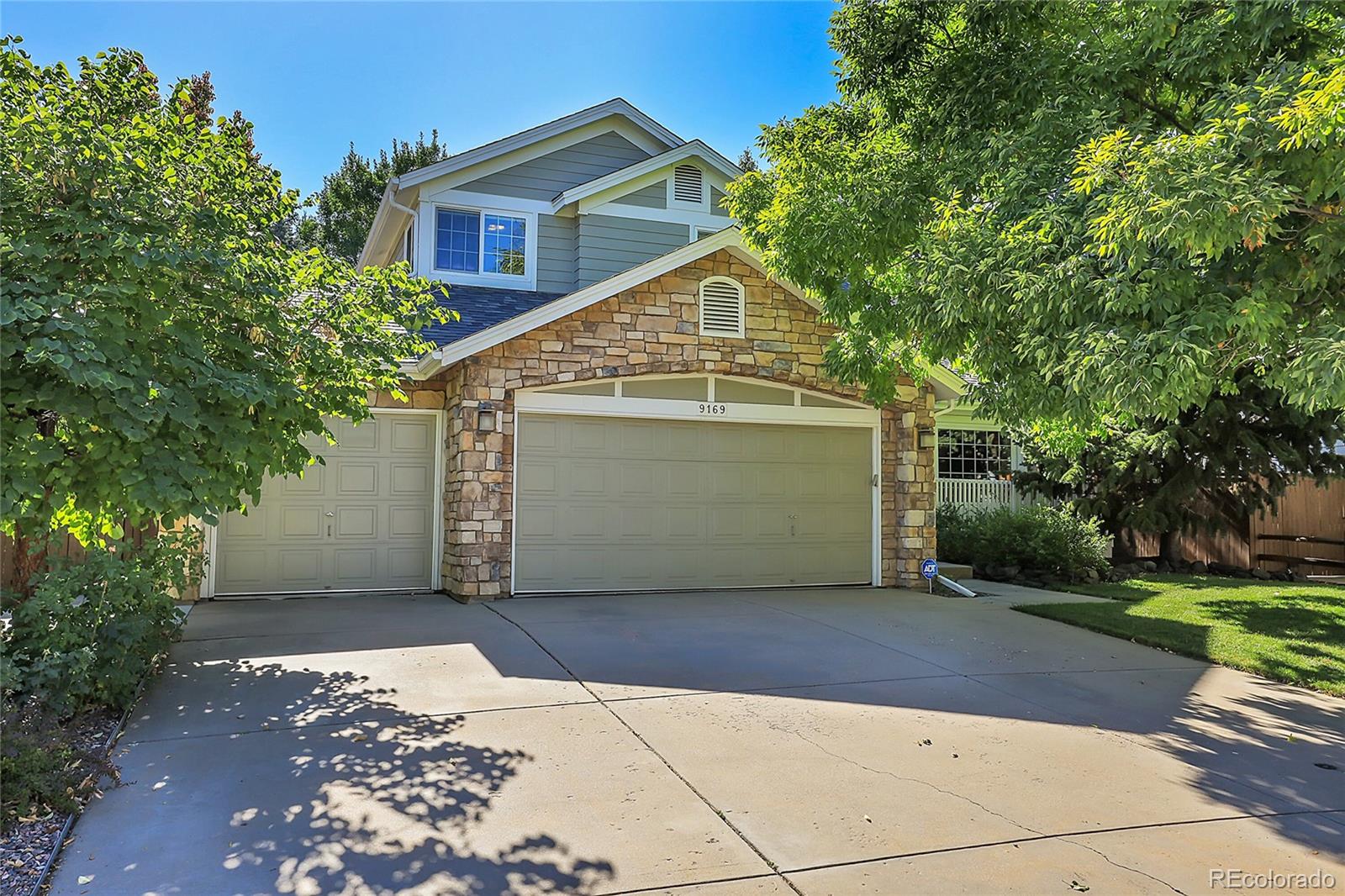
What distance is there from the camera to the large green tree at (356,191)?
27250 millimetres

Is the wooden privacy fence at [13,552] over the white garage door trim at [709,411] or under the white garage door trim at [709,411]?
under

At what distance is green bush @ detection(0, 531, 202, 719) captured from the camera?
189 inches

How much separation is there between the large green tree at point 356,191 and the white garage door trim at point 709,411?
1947 centimetres

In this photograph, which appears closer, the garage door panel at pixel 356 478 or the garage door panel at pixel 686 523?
the garage door panel at pixel 356 478

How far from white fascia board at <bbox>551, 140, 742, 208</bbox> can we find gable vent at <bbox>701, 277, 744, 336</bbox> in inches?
134

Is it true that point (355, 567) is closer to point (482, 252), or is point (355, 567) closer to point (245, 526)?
point (245, 526)

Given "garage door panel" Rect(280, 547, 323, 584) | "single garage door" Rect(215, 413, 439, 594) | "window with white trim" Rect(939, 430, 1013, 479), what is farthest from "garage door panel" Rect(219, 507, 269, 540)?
"window with white trim" Rect(939, 430, 1013, 479)

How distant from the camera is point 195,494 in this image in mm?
4496

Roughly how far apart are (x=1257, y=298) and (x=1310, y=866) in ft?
9.73

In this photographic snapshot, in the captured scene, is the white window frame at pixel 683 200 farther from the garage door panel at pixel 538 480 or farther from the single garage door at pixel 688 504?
the garage door panel at pixel 538 480

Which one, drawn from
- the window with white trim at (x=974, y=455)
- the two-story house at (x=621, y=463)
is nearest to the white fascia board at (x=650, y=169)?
the two-story house at (x=621, y=463)

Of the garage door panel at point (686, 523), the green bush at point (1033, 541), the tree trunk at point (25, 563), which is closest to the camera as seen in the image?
the tree trunk at point (25, 563)

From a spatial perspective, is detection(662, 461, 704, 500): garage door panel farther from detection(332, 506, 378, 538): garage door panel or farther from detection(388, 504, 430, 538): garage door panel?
detection(332, 506, 378, 538): garage door panel

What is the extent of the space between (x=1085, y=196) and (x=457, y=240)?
32.4ft
